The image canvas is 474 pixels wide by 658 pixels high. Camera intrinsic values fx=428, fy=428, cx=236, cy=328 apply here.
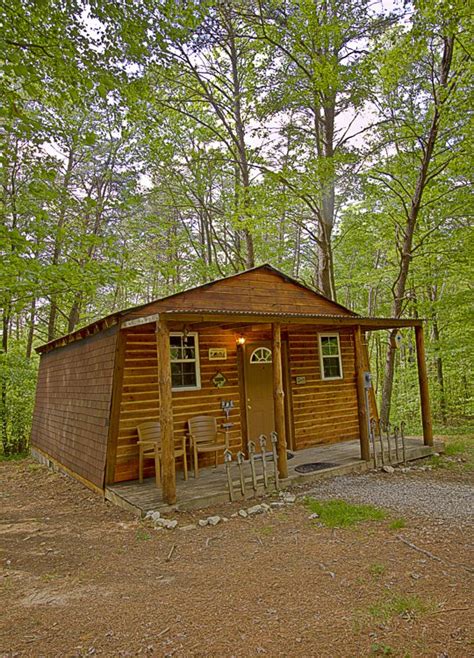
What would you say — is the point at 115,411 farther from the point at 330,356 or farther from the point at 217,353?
the point at 330,356

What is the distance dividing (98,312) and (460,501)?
581 inches

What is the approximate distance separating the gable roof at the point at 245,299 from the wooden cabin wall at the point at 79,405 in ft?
1.20

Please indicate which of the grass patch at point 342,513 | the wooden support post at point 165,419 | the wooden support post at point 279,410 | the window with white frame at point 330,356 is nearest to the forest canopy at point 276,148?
the wooden support post at point 165,419

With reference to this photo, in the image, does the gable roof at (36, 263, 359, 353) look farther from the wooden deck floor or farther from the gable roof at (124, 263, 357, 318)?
the wooden deck floor

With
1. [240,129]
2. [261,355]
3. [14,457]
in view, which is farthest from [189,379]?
[240,129]

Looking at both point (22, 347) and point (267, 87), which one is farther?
point (22, 347)

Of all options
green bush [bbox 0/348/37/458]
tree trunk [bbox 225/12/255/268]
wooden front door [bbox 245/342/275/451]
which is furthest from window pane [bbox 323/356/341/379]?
green bush [bbox 0/348/37/458]

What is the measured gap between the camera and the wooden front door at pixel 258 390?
8.15 meters

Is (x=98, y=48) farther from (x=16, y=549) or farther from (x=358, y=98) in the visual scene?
(x=358, y=98)

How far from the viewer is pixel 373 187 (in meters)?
10.8

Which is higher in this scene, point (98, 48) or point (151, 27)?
point (151, 27)

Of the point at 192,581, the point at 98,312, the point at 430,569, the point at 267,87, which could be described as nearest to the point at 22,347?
the point at 98,312

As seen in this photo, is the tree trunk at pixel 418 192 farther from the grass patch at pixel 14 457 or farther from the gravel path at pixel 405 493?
the grass patch at pixel 14 457

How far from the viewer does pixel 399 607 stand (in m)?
3.02
